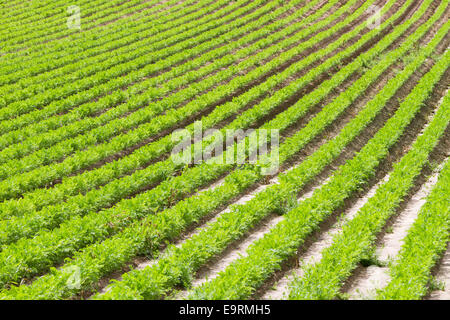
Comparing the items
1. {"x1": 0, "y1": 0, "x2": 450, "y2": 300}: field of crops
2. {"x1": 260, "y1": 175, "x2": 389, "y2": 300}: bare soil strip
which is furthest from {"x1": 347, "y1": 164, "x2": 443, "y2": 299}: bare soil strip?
{"x1": 260, "y1": 175, "x2": 389, "y2": 300}: bare soil strip

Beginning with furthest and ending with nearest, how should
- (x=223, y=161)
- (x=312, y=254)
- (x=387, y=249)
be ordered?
(x=223, y=161) < (x=387, y=249) < (x=312, y=254)

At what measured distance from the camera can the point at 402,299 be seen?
8.19 m

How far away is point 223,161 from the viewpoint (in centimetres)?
1542

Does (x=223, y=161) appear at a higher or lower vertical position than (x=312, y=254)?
higher

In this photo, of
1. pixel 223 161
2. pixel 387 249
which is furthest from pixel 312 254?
pixel 223 161

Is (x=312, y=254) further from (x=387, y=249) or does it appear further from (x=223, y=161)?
(x=223, y=161)

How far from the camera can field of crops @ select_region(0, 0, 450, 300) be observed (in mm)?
9609

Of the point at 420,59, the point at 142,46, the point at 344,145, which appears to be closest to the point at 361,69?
the point at 420,59

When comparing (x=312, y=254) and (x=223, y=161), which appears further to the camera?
(x=223, y=161)

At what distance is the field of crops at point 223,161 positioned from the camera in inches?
378

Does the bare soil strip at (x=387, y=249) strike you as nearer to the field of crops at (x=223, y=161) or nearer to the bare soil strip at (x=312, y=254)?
the field of crops at (x=223, y=161)

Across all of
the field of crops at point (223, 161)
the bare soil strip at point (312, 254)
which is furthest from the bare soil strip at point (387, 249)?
the bare soil strip at point (312, 254)

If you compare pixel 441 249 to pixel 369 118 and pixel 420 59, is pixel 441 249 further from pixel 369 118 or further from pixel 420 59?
pixel 420 59

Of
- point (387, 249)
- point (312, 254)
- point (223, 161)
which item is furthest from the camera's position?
point (223, 161)
